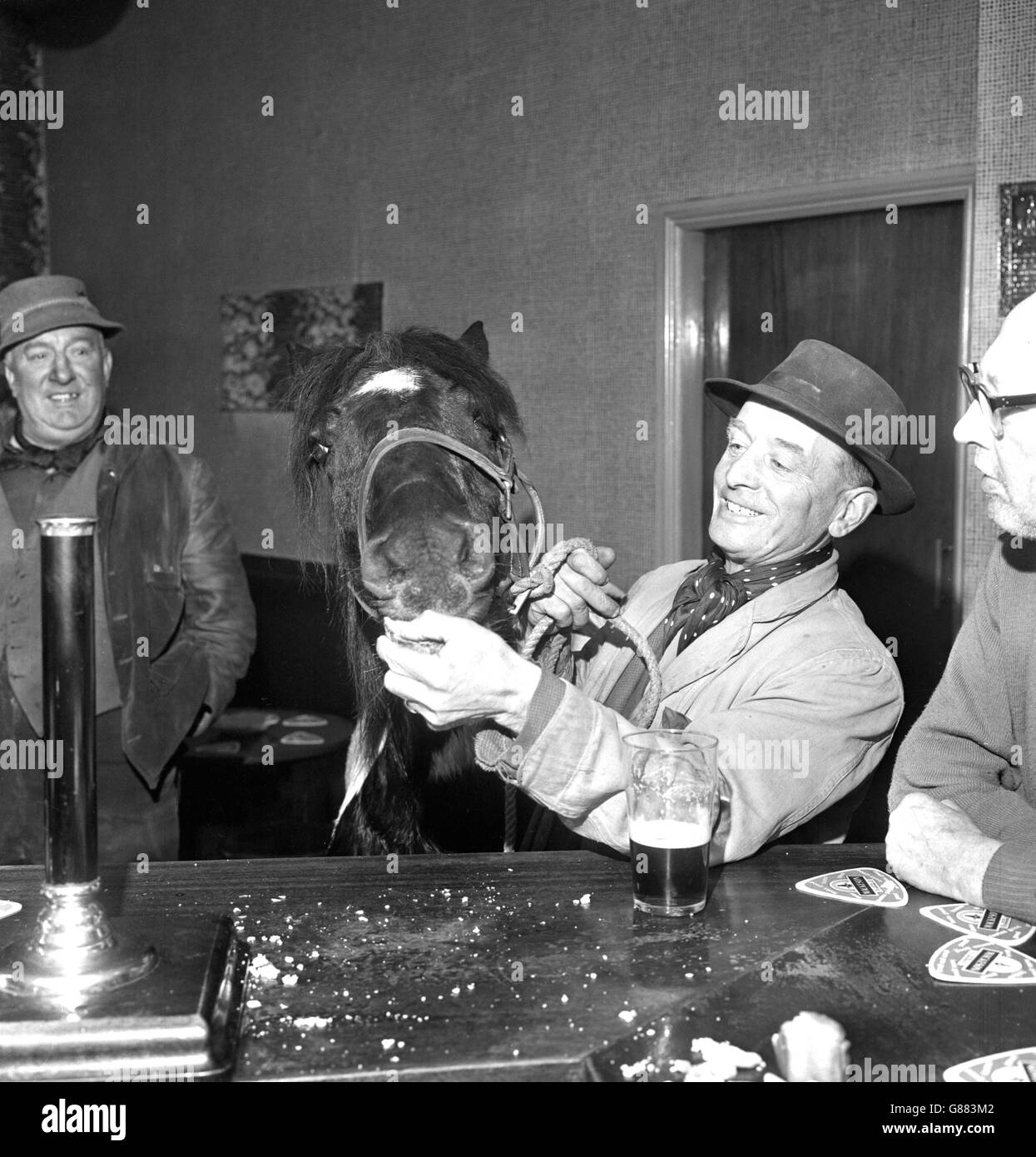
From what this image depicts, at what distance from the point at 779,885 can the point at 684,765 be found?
0.27 m

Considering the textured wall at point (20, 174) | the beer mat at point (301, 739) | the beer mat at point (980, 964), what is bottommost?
the beer mat at point (301, 739)

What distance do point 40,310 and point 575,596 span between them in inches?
74.6

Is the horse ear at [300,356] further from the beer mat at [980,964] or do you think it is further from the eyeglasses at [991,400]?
the beer mat at [980,964]

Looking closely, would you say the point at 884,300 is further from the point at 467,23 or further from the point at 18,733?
the point at 18,733

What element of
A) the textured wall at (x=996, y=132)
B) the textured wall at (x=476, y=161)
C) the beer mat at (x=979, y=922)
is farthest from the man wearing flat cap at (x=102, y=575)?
the textured wall at (x=476, y=161)

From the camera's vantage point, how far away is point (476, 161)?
530 centimetres

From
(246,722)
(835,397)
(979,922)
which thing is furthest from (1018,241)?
(246,722)

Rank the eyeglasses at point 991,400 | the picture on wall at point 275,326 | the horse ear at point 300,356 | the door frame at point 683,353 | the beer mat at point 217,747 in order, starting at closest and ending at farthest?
the eyeglasses at point 991,400 < the horse ear at point 300,356 < the beer mat at point 217,747 < the door frame at point 683,353 < the picture on wall at point 275,326

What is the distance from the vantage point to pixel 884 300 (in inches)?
167

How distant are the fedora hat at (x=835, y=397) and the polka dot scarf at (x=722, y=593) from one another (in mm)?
187

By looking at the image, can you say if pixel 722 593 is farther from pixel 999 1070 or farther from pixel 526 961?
pixel 999 1070

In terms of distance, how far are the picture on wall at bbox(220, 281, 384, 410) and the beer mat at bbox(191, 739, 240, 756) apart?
2405 millimetres

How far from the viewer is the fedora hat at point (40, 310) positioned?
2.96m
